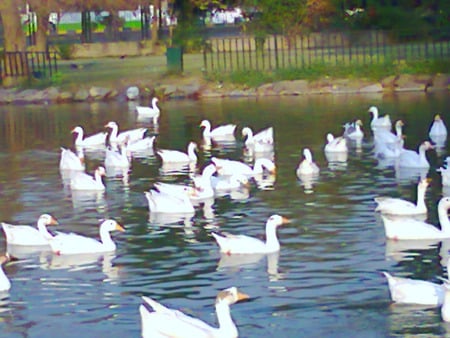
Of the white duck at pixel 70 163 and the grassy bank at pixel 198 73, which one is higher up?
the grassy bank at pixel 198 73

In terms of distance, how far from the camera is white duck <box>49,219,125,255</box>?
594 inches

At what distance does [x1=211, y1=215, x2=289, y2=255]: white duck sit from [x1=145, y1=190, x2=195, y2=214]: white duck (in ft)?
9.91

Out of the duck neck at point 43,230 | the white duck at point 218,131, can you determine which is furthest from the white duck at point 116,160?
the duck neck at point 43,230

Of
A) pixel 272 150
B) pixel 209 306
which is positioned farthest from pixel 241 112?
pixel 209 306

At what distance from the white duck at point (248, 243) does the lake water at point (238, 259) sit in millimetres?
138

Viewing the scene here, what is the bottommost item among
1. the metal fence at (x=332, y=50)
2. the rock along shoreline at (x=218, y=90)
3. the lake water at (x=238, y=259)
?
the lake water at (x=238, y=259)

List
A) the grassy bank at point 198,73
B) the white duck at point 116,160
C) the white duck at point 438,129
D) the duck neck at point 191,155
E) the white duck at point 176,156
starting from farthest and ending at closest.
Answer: the grassy bank at point 198,73
the white duck at point 438,129
the duck neck at point 191,155
the white duck at point 176,156
the white duck at point 116,160

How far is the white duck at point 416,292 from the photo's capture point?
39.8ft

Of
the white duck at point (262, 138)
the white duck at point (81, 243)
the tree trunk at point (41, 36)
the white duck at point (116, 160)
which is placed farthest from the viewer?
the tree trunk at point (41, 36)

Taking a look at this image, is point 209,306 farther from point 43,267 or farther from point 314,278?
point 43,267

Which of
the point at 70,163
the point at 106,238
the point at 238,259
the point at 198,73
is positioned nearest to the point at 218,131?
the point at 70,163

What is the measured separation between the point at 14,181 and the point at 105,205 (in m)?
3.67

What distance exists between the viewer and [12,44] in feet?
139

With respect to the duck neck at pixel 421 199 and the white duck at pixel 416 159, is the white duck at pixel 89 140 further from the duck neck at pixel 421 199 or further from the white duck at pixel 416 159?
the duck neck at pixel 421 199
